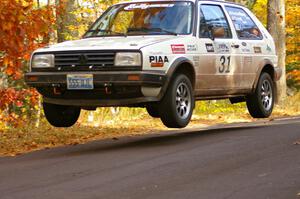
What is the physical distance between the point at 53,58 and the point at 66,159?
1.84 meters

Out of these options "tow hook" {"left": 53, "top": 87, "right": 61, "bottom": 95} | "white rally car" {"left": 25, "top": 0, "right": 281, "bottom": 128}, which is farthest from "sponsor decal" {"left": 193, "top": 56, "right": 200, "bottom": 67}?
"tow hook" {"left": 53, "top": 87, "right": 61, "bottom": 95}

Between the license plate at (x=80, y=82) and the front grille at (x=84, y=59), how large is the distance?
161 millimetres

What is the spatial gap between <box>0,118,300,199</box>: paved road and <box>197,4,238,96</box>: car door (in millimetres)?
1066

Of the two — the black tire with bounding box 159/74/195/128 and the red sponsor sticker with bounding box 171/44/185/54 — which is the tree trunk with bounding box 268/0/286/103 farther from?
the red sponsor sticker with bounding box 171/44/185/54

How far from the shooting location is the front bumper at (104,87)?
8.94m

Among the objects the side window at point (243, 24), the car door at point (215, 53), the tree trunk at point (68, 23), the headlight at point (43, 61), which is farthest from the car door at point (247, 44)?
the tree trunk at point (68, 23)

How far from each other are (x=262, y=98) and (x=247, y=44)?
1062 mm

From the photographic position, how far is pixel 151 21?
1017 centimetres

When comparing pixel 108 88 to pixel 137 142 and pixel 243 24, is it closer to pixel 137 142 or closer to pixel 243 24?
pixel 137 142

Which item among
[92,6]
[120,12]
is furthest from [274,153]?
[92,6]

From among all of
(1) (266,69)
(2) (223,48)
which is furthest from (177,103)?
(1) (266,69)

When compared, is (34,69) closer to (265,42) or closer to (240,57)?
(240,57)

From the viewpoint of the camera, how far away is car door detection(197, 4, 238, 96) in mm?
10383

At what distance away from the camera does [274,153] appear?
7867mm
